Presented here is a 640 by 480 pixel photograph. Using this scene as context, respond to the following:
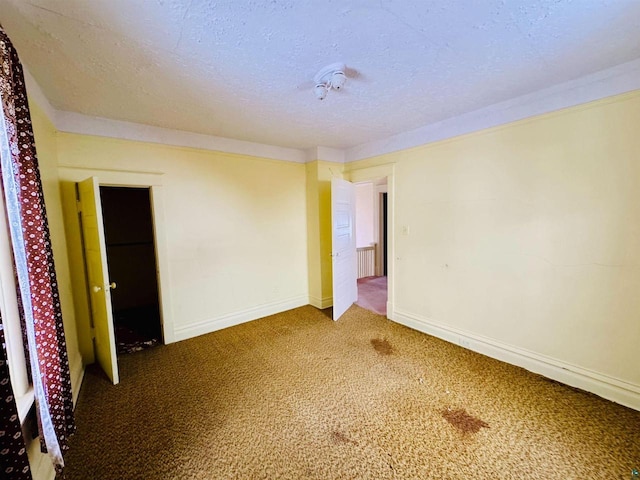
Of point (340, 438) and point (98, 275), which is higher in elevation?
point (98, 275)

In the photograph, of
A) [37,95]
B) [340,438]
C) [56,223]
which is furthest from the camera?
[56,223]

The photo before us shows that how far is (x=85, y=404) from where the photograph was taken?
2.12 meters

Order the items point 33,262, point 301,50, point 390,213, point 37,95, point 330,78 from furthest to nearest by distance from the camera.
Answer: point 390,213 → point 37,95 → point 330,78 → point 301,50 → point 33,262

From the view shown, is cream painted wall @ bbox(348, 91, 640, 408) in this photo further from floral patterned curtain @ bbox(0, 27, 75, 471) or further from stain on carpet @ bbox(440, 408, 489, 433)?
floral patterned curtain @ bbox(0, 27, 75, 471)

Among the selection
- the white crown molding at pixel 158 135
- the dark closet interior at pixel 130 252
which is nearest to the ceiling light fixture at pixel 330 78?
the white crown molding at pixel 158 135

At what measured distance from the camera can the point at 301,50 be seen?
5.37ft

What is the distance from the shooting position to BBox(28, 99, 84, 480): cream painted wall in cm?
200

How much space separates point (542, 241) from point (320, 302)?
2814 mm

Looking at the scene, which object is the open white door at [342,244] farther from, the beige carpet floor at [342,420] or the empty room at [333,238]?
the beige carpet floor at [342,420]

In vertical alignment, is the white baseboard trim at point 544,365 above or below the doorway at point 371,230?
below

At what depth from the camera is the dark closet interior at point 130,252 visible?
4.31 meters

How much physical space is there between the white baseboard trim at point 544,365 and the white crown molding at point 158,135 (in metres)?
2.98

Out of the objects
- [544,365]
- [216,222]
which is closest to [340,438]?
[544,365]

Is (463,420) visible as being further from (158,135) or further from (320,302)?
(158,135)
